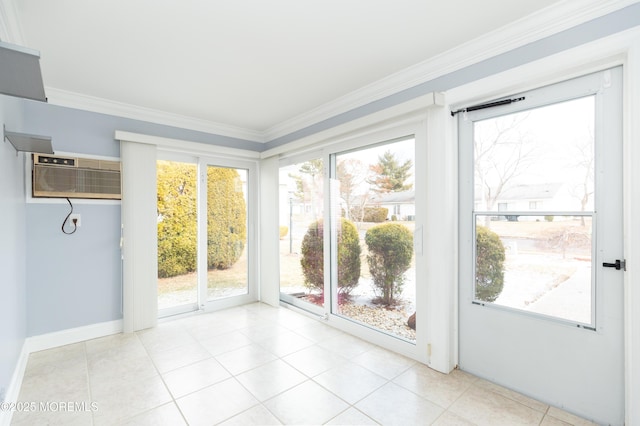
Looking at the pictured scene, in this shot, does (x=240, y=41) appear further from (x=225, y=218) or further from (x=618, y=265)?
(x=618, y=265)

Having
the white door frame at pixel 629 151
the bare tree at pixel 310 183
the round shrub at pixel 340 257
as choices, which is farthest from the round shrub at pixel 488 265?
the bare tree at pixel 310 183

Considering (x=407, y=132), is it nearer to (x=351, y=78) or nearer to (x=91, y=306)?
(x=351, y=78)

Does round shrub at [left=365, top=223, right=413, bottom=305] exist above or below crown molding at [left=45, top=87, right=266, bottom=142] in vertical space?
below

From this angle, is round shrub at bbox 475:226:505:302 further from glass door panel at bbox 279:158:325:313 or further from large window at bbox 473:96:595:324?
glass door panel at bbox 279:158:325:313

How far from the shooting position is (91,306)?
3.24 metres

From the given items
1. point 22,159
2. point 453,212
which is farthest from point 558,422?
point 22,159

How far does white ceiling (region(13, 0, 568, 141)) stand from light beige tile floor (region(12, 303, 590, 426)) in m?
2.64

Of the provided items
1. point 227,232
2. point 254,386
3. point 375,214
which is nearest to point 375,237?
point 375,214

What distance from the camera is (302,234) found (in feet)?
13.7

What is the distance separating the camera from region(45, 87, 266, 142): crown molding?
3072 millimetres

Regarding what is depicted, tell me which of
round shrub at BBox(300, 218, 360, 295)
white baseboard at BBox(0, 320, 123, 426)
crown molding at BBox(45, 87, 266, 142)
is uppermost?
crown molding at BBox(45, 87, 266, 142)

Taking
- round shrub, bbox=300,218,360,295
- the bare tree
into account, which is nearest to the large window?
round shrub, bbox=300,218,360,295

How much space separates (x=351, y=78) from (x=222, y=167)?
2.38 metres

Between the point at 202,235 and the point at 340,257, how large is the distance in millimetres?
1936
